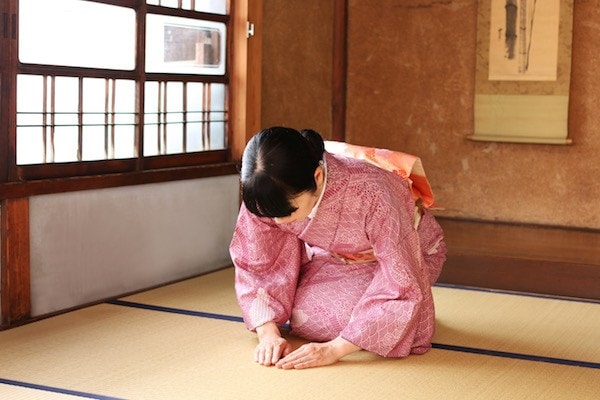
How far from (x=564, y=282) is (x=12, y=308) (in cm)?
241

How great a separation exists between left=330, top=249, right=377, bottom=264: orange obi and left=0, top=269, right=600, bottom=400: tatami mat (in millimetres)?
329

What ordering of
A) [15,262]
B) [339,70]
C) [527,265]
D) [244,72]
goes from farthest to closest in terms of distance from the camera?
[339,70] → [244,72] → [527,265] → [15,262]

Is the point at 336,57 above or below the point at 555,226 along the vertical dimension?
above

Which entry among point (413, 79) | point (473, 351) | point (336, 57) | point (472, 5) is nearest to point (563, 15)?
point (472, 5)

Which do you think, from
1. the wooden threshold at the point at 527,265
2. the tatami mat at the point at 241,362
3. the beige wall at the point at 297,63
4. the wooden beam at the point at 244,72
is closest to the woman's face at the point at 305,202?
the tatami mat at the point at 241,362

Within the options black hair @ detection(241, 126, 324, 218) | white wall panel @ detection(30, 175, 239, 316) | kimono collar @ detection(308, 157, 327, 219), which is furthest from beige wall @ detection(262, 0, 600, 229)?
black hair @ detection(241, 126, 324, 218)

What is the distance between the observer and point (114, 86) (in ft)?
13.7

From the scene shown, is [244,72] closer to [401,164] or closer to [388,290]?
[401,164]

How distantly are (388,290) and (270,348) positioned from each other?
16.3 inches

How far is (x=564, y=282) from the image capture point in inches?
172

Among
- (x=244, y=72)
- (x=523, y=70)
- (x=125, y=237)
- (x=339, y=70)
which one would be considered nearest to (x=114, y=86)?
(x=125, y=237)

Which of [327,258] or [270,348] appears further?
[327,258]

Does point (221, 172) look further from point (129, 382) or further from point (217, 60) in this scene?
point (129, 382)

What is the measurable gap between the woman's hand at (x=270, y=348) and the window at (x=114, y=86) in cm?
122
